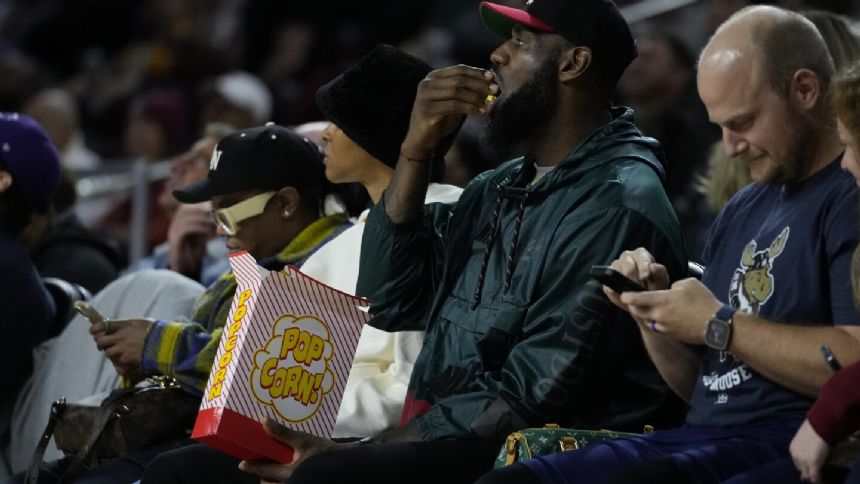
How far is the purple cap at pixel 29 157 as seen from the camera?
4.93m

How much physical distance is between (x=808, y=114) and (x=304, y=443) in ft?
4.41

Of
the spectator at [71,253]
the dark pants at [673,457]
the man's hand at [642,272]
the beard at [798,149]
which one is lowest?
the spectator at [71,253]

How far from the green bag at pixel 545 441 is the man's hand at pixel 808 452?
561mm

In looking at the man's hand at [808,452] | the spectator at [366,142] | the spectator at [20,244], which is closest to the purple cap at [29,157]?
the spectator at [20,244]

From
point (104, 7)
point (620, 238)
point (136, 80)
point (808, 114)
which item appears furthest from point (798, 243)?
point (104, 7)

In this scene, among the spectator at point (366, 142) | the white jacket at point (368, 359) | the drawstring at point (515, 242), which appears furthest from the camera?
the spectator at point (366, 142)

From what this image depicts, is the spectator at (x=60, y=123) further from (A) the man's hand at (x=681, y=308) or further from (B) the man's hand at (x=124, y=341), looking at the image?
(A) the man's hand at (x=681, y=308)

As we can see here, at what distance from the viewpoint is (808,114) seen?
3.12 meters

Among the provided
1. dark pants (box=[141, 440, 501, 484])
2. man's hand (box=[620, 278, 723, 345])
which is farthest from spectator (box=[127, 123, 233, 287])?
man's hand (box=[620, 278, 723, 345])

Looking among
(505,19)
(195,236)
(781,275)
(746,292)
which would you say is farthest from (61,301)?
(781,275)

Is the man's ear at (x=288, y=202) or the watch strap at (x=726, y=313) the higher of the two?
the watch strap at (x=726, y=313)

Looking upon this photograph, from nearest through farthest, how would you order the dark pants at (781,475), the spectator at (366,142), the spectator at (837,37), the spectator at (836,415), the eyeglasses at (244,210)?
the spectator at (836,415)
the dark pants at (781,475)
the spectator at (837,37)
the spectator at (366,142)
the eyeglasses at (244,210)

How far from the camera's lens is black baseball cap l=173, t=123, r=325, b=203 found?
451cm

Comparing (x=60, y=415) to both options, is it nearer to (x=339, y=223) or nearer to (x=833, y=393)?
(x=339, y=223)
